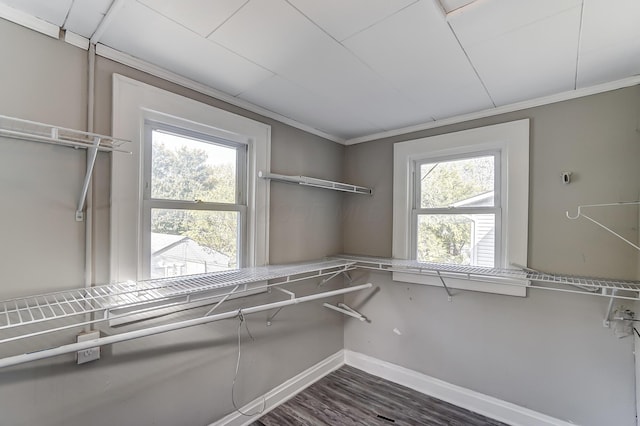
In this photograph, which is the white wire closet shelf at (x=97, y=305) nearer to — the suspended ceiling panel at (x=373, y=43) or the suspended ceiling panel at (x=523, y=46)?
the suspended ceiling panel at (x=373, y=43)

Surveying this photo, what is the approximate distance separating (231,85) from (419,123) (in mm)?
1452

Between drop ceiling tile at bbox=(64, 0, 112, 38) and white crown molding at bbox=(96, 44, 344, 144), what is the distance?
0.31 feet

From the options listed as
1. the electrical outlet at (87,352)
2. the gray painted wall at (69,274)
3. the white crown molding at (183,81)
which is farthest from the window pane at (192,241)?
the white crown molding at (183,81)

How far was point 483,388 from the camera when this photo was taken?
2.00 meters

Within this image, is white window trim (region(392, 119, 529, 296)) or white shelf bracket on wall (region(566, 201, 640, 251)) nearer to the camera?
white shelf bracket on wall (region(566, 201, 640, 251))

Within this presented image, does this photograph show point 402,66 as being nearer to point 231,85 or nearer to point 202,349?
point 231,85

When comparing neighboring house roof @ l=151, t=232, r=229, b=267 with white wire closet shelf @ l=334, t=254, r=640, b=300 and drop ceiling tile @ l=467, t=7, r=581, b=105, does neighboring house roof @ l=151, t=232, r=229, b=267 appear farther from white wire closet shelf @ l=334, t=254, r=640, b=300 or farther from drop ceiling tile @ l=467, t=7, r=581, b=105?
drop ceiling tile @ l=467, t=7, r=581, b=105

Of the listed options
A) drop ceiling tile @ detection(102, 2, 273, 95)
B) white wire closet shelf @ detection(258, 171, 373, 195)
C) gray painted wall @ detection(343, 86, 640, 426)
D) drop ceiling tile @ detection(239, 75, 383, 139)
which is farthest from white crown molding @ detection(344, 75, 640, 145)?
drop ceiling tile @ detection(102, 2, 273, 95)

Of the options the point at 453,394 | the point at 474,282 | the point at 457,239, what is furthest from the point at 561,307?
the point at 453,394

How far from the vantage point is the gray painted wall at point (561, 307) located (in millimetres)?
1597

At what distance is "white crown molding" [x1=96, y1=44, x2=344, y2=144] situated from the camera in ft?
4.44

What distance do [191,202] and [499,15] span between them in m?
1.72

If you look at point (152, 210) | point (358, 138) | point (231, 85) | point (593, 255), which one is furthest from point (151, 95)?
Answer: point (593, 255)

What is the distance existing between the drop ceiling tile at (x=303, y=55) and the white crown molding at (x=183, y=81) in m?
0.45
